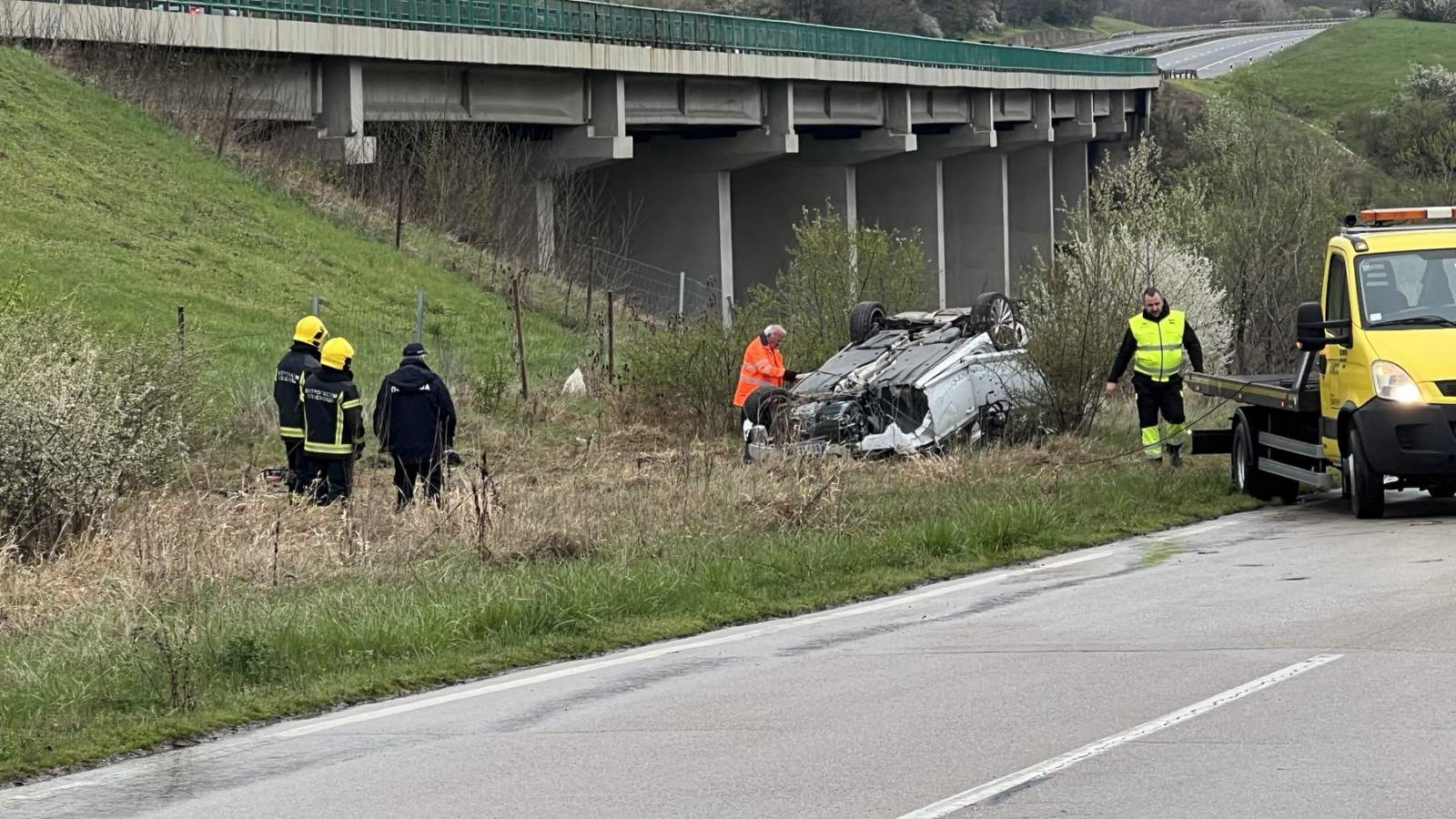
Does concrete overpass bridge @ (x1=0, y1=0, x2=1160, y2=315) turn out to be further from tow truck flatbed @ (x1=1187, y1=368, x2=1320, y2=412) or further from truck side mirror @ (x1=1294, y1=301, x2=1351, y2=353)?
truck side mirror @ (x1=1294, y1=301, x2=1351, y2=353)

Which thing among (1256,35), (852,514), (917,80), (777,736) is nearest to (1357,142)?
(917,80)

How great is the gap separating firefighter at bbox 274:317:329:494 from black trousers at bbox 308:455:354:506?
210mm

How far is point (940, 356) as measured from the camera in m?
20.4

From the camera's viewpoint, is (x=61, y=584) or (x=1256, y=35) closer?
(x=61, y=584)

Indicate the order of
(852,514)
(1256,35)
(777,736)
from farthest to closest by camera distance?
(1256,35), (852,514), (777,736)

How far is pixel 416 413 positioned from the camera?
16.0 meters

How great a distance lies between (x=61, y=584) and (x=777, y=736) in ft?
20.6

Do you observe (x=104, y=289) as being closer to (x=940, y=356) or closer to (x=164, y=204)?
(x=164, y=204)

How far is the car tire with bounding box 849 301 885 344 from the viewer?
878 inches

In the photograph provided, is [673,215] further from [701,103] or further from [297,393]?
[297,393]

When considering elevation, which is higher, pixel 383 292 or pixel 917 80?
pixel 917 80

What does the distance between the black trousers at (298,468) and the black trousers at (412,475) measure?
2.47 feet

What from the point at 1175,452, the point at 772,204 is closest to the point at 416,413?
the point at 1175,452

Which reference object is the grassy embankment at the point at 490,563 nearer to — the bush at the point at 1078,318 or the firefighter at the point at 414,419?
the firefighter at the point at 414,419
